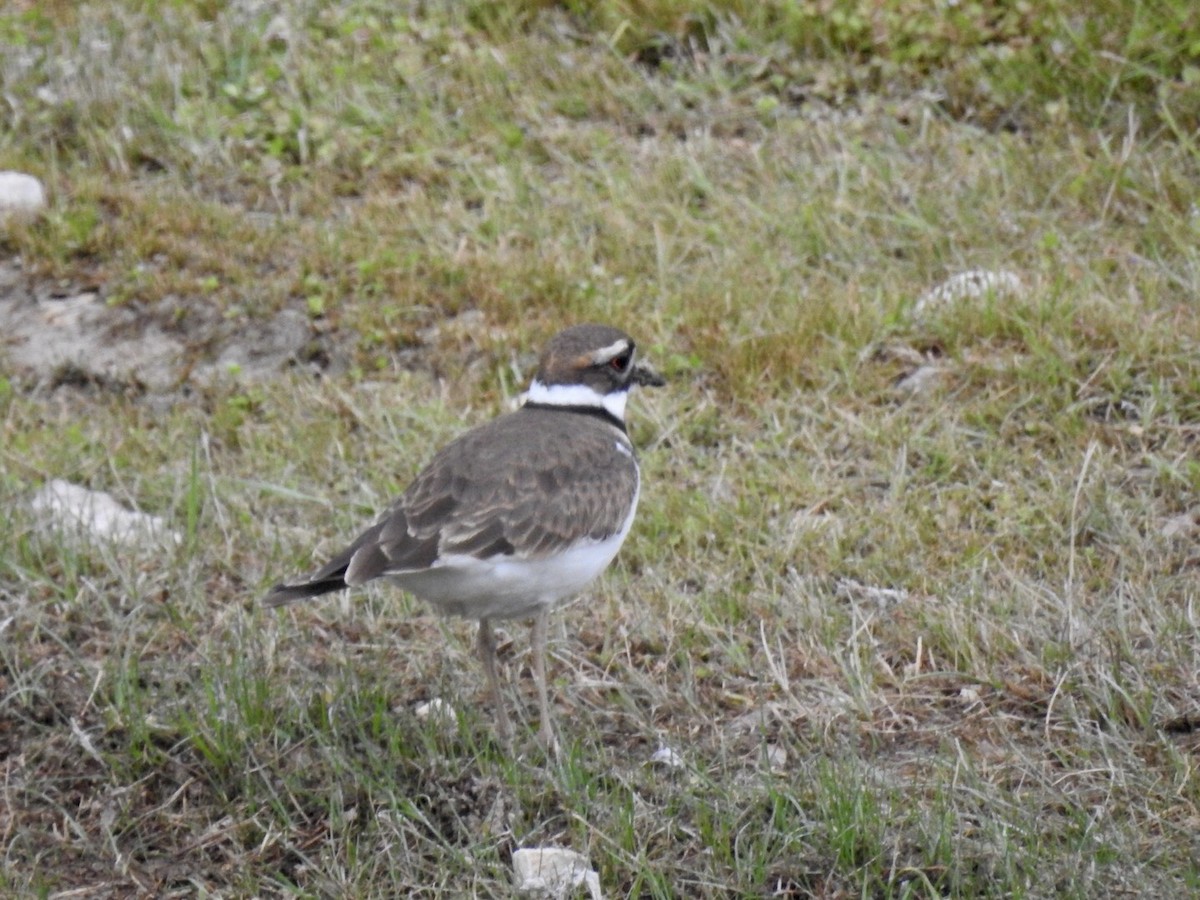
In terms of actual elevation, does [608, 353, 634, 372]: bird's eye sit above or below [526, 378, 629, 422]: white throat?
above

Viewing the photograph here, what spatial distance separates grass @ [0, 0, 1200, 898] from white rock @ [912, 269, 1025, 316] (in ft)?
0.30

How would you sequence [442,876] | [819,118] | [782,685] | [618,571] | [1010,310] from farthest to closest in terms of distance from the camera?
[819,118]
[1010,310]
[618,571]
[782,685]
[442,876]

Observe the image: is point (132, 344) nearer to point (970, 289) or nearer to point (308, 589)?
point (308, 589)

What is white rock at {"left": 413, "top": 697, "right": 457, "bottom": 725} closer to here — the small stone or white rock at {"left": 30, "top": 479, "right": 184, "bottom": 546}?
white rock at {"left": 30, "top": 479, "right": 184, "bottom": 546}

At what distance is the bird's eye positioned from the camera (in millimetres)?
5957

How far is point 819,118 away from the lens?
910cm

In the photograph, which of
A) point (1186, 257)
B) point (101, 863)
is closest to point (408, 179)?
point (1186, 257)

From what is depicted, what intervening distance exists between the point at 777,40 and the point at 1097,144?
2.05 metres

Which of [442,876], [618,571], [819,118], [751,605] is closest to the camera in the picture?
[442,876]

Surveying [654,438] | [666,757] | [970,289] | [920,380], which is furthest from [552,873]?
[970,289]

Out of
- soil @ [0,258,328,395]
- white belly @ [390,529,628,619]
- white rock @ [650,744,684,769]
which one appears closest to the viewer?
white belly @ [390,529,628,619]

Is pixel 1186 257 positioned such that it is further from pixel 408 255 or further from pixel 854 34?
pixel 408 255

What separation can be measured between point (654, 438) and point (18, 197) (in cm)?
402

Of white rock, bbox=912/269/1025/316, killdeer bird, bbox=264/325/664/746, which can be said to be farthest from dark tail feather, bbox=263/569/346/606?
white rock, bbox=912/269/1025/316
